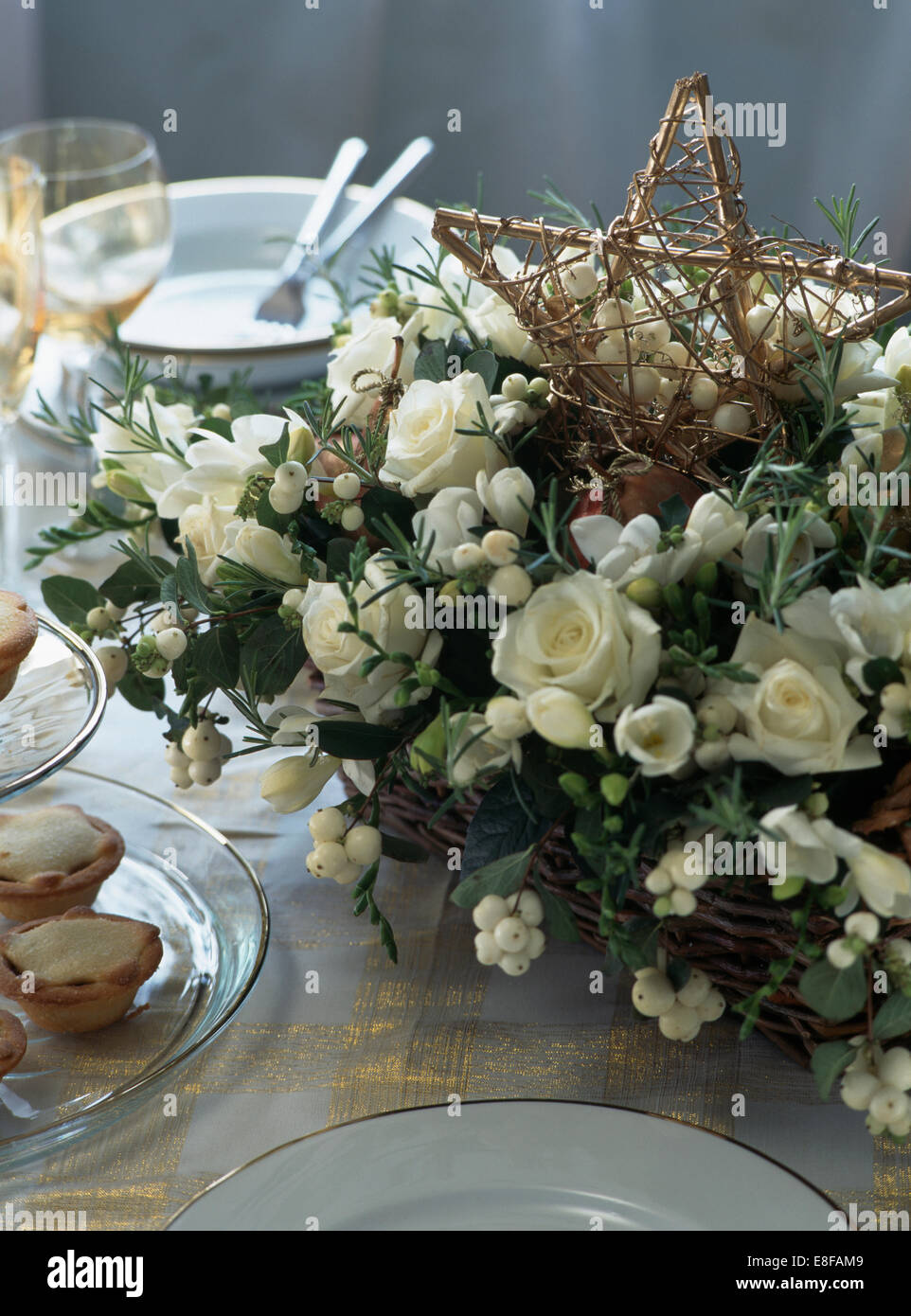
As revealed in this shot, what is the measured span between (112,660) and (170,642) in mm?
101

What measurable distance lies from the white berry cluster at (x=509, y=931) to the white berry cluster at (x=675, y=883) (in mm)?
63

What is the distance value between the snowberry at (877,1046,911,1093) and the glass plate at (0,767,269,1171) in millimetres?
294

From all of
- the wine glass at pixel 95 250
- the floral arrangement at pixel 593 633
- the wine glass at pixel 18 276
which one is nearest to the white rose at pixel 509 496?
the floral arrangement at pixel 593 633

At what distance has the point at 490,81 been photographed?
2033mm

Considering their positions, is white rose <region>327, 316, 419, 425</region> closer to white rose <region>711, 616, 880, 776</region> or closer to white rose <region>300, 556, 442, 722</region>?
white rose <region>300, 556, 442, 722</region>

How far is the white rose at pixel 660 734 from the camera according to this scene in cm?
47

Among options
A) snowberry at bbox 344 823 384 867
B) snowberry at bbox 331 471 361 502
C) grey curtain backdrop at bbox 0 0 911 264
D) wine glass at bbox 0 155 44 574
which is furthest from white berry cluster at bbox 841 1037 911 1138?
grey curtain backdrop at bbox 0 0 911 264

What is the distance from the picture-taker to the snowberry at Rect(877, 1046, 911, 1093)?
487 millimetres

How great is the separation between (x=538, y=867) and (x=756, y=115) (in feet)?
4.60

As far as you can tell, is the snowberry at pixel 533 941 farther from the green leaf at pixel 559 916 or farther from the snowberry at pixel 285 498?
the snowberry at pixel 285 498

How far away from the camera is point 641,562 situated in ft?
1.67
